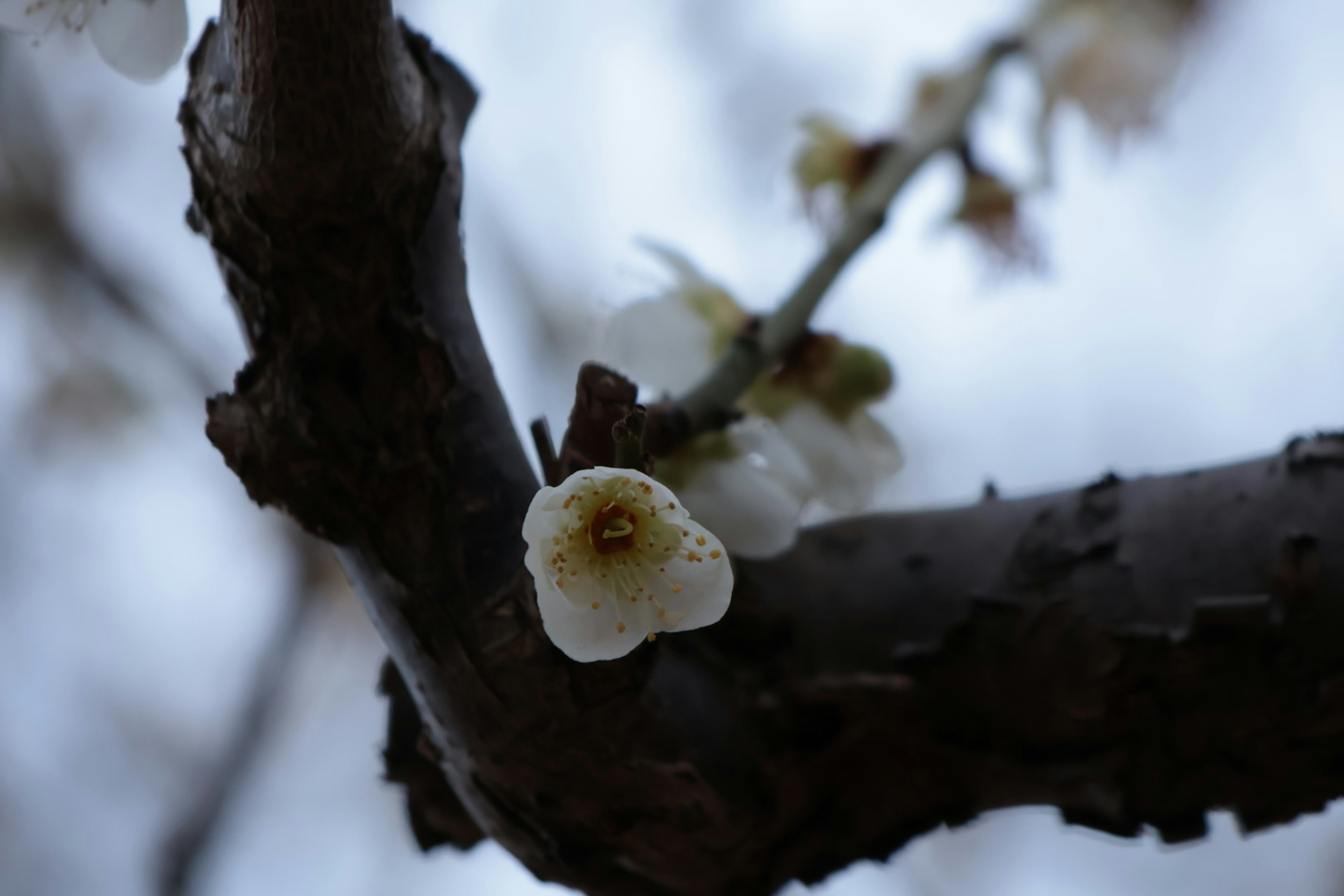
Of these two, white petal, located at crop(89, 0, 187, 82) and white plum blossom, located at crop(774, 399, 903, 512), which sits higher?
white plum blossom, located at crop(774, 399, 903, 512)

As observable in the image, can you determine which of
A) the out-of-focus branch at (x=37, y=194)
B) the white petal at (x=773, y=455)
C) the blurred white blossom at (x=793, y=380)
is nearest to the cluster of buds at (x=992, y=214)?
the blurred white blossom at (x=793, y=380)

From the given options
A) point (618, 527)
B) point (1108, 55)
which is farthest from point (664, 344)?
point (1108, 55)

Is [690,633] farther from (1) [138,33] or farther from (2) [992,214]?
(2) [992,214]

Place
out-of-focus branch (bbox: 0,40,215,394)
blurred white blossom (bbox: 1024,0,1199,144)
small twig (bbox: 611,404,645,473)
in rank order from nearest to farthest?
1. small twig (bbox: 611,404,645,473)
2. blurred white blossom (bbox: 1024,0,1199,144)
3. out-of-focus branch (bbox: 0,40,215,394)

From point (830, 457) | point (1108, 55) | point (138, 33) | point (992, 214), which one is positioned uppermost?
point (1108, 55)

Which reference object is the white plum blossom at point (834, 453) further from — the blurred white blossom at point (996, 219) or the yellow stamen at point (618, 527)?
the blurred white blossom at point (996, 219)

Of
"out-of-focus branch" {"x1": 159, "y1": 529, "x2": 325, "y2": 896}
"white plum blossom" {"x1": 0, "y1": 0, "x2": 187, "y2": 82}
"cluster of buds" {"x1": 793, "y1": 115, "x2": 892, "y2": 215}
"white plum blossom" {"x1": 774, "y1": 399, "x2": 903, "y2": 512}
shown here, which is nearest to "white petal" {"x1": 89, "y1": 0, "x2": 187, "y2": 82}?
"white plum blossom" {"x1": 0, "y1": 0, "x2": 187, "y2": 82}

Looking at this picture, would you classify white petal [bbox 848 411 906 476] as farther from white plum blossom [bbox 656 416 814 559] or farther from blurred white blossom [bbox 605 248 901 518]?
white plum blossom [bbox 656 416 814 559]
